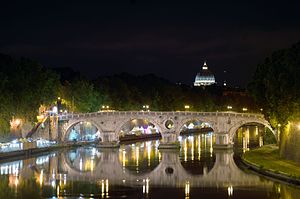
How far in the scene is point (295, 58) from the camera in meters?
57.5

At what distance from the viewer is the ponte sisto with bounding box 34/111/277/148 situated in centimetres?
8462

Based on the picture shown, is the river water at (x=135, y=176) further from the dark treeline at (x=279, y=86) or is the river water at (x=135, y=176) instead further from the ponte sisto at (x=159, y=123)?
the dark treeline at (x=279, y=86)

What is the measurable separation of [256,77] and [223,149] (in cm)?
1566

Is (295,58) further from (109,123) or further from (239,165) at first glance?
(109,123)

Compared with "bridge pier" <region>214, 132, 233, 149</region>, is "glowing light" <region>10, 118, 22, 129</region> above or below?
above

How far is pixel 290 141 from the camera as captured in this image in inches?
2434

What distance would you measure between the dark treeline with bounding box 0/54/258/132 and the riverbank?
81.7 ft

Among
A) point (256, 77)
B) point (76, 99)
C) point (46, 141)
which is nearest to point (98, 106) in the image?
point (76, 99)

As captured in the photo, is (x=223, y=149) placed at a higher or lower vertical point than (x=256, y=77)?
lower

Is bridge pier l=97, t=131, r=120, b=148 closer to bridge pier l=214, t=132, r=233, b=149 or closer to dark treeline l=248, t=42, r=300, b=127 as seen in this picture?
bridge pier l=214, t=132, r=233, b=149

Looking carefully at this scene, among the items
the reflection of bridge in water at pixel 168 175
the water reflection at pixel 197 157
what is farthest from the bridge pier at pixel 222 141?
the reflection of bridge in water at pixel 168 175

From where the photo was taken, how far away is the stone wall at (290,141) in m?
59.4

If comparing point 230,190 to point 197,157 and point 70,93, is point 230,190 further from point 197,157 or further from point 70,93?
point 70,93

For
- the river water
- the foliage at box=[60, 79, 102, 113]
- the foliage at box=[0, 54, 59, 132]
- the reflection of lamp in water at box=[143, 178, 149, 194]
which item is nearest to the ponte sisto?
the river water
